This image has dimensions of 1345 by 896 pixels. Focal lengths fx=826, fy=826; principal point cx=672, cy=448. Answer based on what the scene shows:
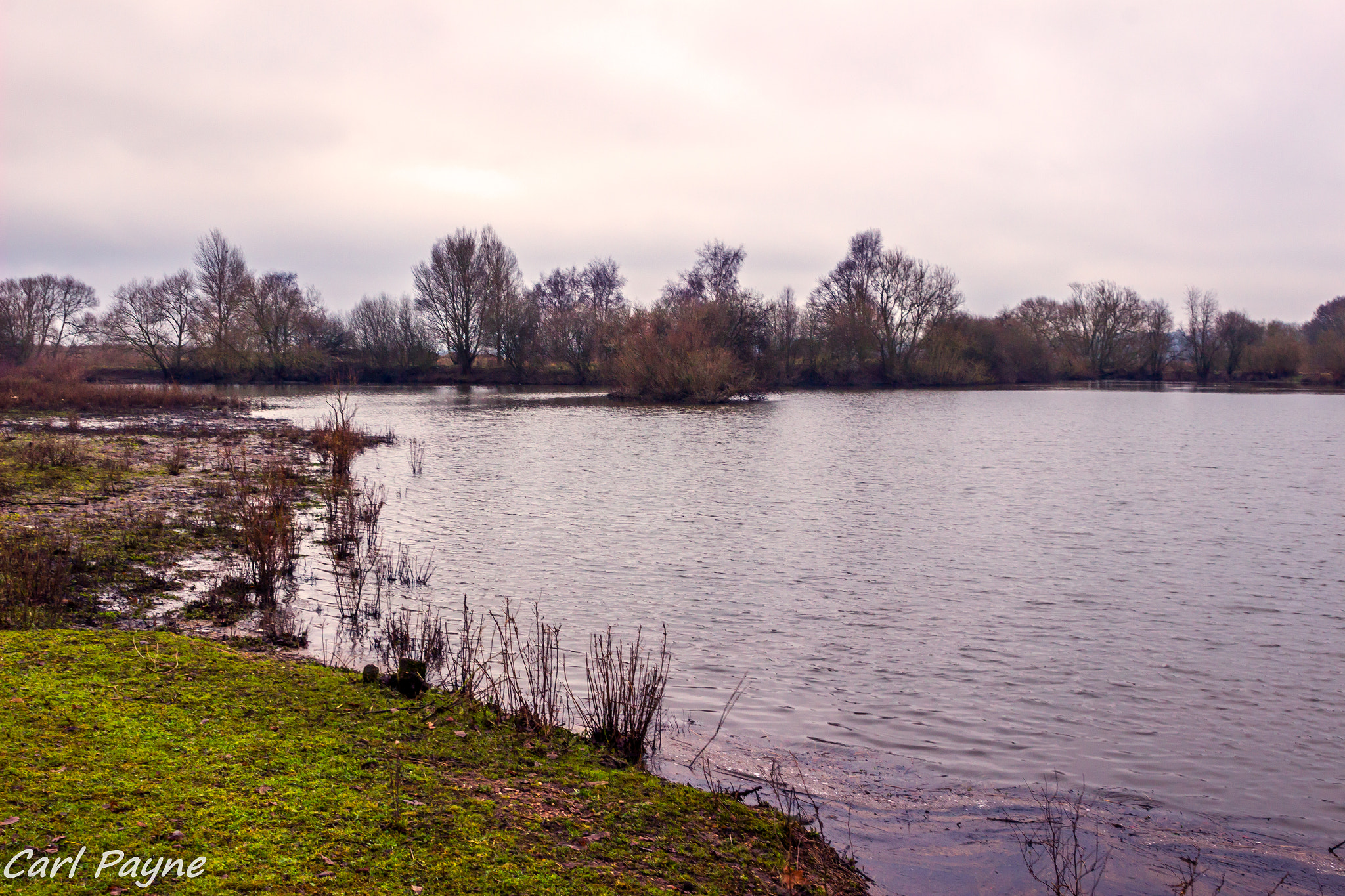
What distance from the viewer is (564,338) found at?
252 ft

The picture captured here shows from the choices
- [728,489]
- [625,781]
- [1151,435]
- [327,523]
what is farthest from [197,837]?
[1151,435]

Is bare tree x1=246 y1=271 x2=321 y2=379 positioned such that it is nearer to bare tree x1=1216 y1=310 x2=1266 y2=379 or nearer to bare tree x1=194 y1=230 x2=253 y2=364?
bare tree x1=194 y1=230 x2=253 y2=364

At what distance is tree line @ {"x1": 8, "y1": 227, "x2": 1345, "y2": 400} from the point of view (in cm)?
6394

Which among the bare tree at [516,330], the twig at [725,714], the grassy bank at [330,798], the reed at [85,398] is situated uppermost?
the bare tree at [516,330]

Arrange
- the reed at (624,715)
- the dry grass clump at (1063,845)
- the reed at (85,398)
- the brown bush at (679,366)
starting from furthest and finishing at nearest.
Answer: the brown bush at (679,366), the reed at (85,398), the reed at (624,715), the dry grass clump at (1063,845)

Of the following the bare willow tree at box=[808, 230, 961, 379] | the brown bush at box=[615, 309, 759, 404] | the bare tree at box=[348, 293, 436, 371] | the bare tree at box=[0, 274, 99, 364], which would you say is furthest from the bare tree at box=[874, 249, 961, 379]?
the bare tree at box=[0, 274, 99, 364]

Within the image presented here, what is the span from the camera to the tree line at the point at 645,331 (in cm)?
6394

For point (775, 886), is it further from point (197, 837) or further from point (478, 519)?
point (478, 519)

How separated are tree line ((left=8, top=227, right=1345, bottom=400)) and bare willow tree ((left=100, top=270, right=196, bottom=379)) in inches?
4.5

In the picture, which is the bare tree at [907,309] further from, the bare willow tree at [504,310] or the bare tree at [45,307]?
the bare tree at [45,307]

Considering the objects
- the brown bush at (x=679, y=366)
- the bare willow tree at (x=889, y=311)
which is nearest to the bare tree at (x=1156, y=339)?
the bare willow tree at (x=889, y=311)

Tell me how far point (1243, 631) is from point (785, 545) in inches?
249

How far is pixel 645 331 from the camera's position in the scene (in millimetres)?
55406

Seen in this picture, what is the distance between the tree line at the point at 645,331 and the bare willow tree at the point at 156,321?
0.38ft
